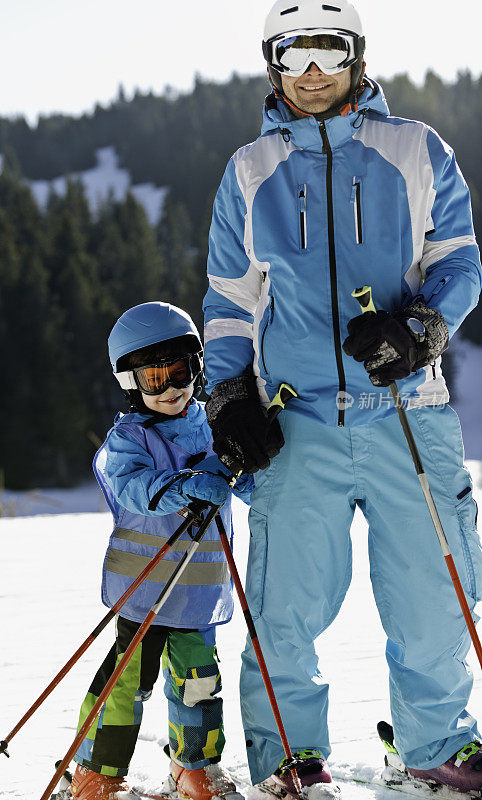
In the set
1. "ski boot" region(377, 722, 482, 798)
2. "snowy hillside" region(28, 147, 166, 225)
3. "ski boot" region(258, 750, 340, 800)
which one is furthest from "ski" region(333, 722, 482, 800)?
"snowy hillside" region(28, 147, 166, 225)

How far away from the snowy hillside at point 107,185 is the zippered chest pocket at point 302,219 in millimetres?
60745

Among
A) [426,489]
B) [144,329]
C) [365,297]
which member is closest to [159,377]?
[144,329]

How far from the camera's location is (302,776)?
1985 mm

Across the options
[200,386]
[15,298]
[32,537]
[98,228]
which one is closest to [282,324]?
[200,386]

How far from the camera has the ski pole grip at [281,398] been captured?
6.71ft

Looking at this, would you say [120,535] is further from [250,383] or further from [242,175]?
[242,175]

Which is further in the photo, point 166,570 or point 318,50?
point 166,570

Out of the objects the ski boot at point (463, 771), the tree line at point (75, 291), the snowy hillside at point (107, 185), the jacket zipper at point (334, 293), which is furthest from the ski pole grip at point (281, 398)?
the snowy hillside at point (107, 185)

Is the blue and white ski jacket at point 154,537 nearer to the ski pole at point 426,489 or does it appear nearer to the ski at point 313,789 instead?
the ski at point 313,789

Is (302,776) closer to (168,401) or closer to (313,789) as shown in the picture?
(313,789)

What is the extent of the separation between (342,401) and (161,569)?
2.36 ft

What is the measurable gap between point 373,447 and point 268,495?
30 cm

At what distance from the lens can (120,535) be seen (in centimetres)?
235

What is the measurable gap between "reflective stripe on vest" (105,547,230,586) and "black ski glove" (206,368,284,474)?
0.40 metres
